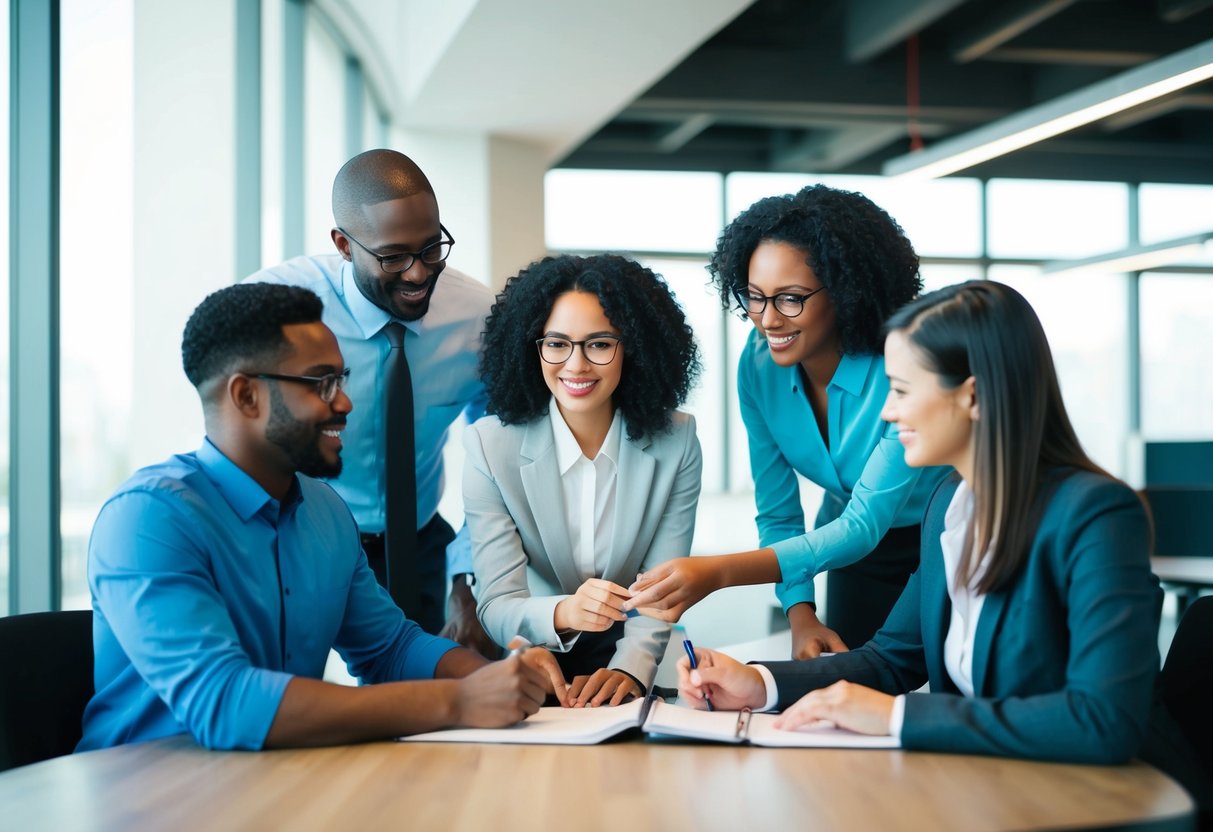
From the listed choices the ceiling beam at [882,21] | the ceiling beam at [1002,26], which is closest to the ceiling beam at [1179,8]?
the ceiling beam at [1002,26]

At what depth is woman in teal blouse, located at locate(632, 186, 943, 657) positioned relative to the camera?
2.34 meters

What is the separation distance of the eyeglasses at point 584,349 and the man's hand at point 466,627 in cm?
60

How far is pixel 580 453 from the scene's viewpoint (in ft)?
7.81

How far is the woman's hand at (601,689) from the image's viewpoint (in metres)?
1.96

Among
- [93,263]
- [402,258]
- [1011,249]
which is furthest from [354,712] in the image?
[1011,249]

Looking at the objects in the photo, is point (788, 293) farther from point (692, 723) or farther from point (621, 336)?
point (692, 723)

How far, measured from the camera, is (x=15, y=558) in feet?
10.1

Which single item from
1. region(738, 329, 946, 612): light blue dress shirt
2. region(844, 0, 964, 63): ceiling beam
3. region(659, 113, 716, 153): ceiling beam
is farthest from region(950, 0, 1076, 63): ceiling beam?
region(738, 329, 946, 612): light blue dress shirt

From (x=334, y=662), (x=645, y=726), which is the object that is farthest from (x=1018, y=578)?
(x=334, y=662)

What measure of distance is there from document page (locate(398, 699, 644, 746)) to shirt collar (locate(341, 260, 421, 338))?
120 centimetres

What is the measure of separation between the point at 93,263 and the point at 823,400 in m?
2.30

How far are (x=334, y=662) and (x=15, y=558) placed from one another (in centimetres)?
304

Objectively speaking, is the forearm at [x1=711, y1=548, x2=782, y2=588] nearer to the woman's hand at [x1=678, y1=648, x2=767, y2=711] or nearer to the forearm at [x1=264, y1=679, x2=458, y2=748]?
the woman's hand at [x1=678, y1=648, x2=767, y2=711]

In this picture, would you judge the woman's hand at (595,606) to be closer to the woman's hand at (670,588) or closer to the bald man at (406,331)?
the woman's hand at (670,588)
